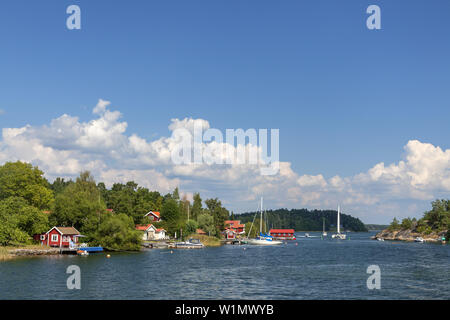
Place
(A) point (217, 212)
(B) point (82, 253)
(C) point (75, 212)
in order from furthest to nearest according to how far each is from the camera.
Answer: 1. (A) point (217, 212)
2. (C) point (75, 212)
3. (B) point (82, 253)

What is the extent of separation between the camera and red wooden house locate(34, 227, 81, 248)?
97.5 meters

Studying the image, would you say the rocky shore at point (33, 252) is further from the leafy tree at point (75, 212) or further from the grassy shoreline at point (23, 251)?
the leafy tree at point (75, 212)

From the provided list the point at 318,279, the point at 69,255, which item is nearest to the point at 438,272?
the point at 318,279

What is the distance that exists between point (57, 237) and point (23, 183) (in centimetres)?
1580

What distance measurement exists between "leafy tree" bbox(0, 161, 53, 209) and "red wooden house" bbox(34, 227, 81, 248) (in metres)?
9.30

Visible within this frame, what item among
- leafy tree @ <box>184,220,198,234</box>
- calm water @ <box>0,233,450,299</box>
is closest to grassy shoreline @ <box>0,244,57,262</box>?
calm water @ <box>0,233,450,299</box>

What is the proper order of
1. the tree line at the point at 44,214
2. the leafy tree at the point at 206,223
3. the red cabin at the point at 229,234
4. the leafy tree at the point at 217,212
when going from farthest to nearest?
the red cabin at the point at 229,234
the leafy tree at the point at 217,212
the leafy tree at the point at 206,223
the tree line at the point at 44,214

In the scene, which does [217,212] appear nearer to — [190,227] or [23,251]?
[190,227]

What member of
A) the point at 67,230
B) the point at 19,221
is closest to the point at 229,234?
the point at 67,230

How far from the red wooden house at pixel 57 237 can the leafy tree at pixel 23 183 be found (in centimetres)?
930

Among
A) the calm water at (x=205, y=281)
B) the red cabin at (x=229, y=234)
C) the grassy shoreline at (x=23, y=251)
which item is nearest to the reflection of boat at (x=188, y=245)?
the grassy shoreline at (x=23, y=251)

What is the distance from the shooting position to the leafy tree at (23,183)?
9662 centimetres

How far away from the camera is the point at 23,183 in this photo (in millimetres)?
98000
